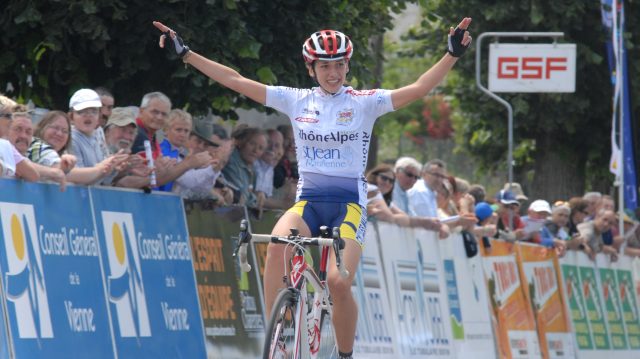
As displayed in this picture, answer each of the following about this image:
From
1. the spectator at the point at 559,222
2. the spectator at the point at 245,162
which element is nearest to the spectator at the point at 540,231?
the spectator at the point at 559,222

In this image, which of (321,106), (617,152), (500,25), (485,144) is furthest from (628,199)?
(321,106)

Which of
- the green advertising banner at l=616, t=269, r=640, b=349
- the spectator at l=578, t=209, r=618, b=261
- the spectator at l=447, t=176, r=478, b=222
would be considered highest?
the spectator at l=447, t=176, r=478, b=222

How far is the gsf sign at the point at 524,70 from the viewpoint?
21484mm

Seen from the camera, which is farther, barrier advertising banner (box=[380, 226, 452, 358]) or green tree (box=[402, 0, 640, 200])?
green tree (box=[402, 0, 640, 200])

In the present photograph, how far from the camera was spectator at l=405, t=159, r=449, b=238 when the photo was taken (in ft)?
52.2

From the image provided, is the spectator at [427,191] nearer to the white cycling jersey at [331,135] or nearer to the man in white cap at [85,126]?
the man in white cap at [85,126]

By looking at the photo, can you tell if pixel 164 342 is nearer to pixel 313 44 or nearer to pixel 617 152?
pixel 313 44

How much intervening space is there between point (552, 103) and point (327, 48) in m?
19.9

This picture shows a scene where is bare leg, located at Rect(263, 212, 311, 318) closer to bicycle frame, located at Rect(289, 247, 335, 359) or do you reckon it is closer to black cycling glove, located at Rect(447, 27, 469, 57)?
bicycle frame, located at Rect(289, 247, 335, 359)

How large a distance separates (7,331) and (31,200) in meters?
1.02

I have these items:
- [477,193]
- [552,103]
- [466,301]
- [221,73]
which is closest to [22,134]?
[221,73]

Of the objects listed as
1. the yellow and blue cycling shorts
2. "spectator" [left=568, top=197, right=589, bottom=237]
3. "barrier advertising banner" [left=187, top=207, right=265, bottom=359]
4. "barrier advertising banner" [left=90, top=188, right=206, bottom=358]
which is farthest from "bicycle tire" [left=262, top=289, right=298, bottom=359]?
"spectator" [left=568, top=197, right=589, bottom=237]

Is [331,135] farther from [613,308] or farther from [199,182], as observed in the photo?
[613,308]

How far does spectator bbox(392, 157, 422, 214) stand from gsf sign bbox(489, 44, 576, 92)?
6.00m
